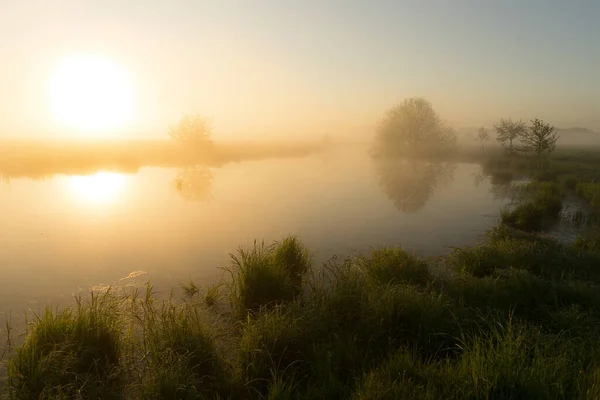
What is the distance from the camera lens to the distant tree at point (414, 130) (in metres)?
62.4

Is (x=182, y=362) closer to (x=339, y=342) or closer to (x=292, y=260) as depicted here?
(x=339, y=342)

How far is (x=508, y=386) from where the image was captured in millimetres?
4262

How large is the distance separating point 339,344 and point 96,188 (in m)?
30.3

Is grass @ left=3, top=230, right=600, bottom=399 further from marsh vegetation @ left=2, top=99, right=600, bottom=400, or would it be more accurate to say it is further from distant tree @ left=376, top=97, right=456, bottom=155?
distant tree @ left=376, top=97, right=456, bottom=155

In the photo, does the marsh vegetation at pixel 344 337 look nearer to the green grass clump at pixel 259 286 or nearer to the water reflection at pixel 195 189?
the green grass clump at pixel 259 286

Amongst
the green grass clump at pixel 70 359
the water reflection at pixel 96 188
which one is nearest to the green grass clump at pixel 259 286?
the green grass clump at pixel 70 359

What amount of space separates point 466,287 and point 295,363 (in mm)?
4799

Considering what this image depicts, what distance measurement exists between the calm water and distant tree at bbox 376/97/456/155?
33299 millimetres

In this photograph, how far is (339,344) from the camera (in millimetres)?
6082

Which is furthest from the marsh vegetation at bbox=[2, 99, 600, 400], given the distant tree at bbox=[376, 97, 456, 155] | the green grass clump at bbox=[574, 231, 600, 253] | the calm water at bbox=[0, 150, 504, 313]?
the distant tree at bbox=[376, 97, 456, 155]

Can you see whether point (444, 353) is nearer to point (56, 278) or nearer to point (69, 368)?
point (69, 368)

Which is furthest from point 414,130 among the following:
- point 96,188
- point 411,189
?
point 96,188

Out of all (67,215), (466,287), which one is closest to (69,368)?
(466,287)

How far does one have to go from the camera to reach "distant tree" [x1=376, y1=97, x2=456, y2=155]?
2458 inches
